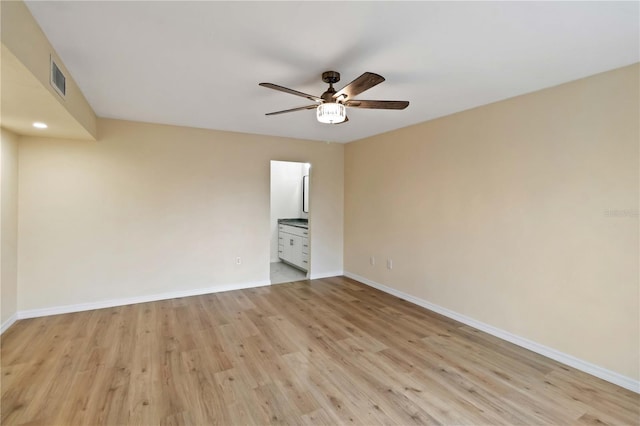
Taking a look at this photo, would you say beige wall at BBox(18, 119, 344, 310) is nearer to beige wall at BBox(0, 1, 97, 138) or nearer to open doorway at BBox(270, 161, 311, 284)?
open doorway at BBox(270, 161, 311, 284)

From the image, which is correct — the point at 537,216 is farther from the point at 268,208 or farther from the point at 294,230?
the point at 294,230

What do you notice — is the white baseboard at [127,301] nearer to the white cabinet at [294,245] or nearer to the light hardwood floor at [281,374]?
the light hardwood floor at [281,374]

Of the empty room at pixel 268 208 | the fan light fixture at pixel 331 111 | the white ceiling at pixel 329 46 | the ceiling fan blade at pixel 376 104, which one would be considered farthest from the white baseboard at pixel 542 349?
the fan light fixture at pixel 331 111

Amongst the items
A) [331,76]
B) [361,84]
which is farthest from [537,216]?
[331,76]

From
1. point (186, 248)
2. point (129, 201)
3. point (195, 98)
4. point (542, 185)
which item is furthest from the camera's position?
point (186, 248)

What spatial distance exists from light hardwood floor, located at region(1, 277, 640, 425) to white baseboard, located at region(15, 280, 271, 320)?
0.50 feet

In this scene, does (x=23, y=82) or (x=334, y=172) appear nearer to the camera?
(x=23, y=82)

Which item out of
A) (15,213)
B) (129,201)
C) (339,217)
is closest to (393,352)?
(339,217)

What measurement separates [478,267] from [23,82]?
409 centimetres

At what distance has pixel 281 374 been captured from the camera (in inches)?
92.5

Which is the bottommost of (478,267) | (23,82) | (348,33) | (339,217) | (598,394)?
(598,394)

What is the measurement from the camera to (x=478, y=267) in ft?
10.6

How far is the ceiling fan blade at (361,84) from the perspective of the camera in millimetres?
→ 1830

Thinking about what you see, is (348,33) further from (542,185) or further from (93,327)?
(93,327)
